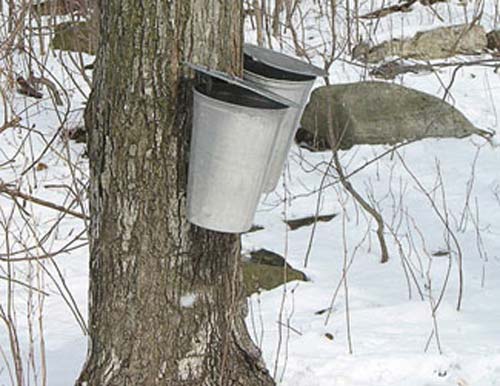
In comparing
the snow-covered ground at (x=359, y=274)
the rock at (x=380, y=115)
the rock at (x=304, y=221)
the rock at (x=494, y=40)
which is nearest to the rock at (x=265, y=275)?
the snow-covered ground at (x=359, y=274)

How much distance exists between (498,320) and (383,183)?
8.72ft

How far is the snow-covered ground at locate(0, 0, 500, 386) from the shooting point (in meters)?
3.20

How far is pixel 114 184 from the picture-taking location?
7.80 ft

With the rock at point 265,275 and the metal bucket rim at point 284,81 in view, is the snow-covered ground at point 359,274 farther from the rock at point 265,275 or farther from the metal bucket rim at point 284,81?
the metal bucket rim at point 284,81

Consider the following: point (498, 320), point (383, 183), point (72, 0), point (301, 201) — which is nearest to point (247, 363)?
point (498, 320)

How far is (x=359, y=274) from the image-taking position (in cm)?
459

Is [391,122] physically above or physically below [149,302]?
below

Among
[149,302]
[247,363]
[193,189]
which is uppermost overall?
[193,189]

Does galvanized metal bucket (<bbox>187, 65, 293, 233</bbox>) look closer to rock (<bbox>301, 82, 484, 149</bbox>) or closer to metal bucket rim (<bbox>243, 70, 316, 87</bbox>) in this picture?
metal bucket rim (<bbox>243, 70, 316, 87</bbox>)

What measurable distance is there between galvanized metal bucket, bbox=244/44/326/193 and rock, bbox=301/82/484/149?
4.64 m

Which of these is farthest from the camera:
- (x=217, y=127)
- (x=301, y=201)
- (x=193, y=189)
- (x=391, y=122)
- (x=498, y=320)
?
(x=391, y=122)

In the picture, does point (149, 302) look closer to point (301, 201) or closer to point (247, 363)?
point (247, 363)

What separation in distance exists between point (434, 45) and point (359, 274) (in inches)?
199

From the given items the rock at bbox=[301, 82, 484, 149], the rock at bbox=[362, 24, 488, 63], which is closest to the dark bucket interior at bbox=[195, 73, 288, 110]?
the rock at bbox=[301, 82, 484, 149]
